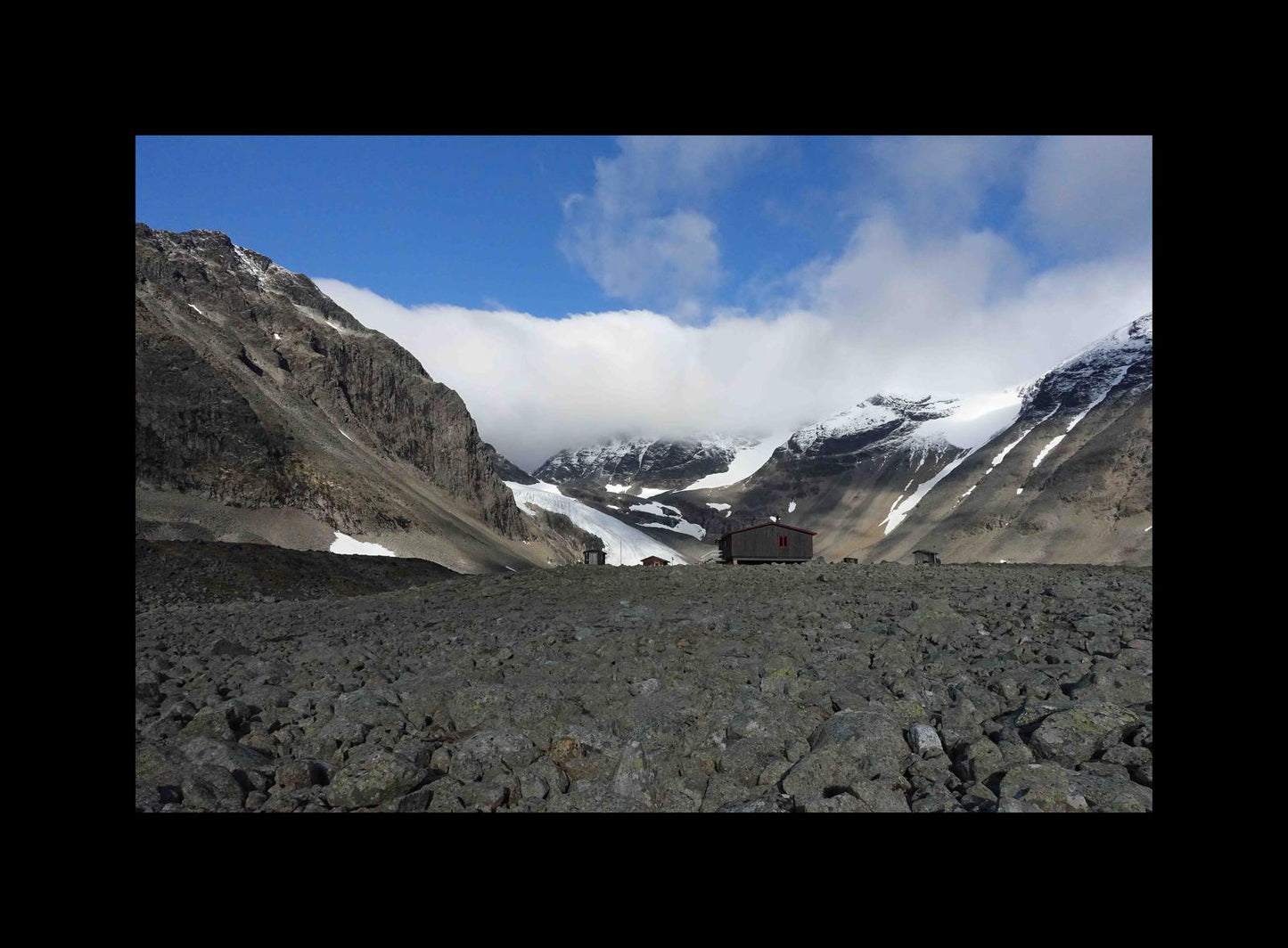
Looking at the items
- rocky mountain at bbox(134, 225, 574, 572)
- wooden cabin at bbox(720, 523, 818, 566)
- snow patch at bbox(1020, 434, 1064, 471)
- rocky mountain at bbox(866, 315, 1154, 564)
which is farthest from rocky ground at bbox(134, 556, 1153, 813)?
snow patch at bbox(1020, 434, 1064, 471)

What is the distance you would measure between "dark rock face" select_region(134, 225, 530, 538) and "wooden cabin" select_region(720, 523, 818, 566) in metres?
37.9

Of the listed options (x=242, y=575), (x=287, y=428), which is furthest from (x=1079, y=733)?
(x=287, y=428)

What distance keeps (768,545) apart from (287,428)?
2243 inches

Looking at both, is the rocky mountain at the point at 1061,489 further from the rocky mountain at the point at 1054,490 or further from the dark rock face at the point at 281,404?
the dark rock face at the point at 281,404

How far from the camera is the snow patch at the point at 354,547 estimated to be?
66250mm

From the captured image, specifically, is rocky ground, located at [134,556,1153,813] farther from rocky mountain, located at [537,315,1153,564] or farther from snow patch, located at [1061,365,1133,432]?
snow patch, located at [1061,365,1133,432]

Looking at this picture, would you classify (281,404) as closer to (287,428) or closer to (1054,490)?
(287,428)

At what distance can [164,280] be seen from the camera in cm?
9331

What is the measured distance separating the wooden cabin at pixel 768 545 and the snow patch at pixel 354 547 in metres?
33.6

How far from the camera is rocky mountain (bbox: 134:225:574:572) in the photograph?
2628 inches

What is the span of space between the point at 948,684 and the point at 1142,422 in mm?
131260
